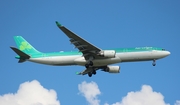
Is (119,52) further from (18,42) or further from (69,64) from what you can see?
(18,42)

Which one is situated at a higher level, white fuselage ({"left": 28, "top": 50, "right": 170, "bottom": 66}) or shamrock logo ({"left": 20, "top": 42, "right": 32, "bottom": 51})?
shamrock logo ({"left": 20, "top": 42, "right": 32, "bottom": 51})

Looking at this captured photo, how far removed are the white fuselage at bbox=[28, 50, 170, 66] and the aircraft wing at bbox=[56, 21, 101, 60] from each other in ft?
4.69

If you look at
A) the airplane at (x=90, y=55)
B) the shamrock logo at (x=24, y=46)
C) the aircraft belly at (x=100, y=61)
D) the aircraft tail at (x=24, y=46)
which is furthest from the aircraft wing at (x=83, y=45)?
the shamrock logo at (x=24, y=46)

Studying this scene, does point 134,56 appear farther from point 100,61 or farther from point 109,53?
point 100,61

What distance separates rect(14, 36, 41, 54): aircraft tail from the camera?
65500 millimetres

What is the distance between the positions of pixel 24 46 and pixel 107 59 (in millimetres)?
17254

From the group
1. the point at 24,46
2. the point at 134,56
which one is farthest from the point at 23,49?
the point at 134,56

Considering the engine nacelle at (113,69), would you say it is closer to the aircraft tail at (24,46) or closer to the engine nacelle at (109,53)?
the engine nacelle at (109,53)

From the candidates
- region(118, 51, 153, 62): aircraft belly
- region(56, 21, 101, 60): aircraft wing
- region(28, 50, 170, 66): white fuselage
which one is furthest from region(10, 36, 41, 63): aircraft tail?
region(118, 51, 153, 62): aircraft belly

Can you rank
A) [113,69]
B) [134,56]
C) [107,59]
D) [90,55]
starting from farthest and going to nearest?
[113,69], [90,55], [107,59], [134,56]

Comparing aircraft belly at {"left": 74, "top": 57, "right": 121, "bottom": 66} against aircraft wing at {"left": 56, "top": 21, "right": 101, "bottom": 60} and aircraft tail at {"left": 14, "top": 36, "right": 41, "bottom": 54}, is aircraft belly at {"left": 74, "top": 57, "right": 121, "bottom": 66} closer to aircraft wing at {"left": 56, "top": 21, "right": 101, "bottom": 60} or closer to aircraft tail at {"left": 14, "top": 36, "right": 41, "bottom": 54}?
aircraft wing at {"left": 56, "top": 21, "right": 101, "bottom": 60}

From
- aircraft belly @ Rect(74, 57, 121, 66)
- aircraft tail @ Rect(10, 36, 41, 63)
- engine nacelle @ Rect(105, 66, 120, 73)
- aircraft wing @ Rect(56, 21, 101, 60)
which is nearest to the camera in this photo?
aircraft wing @ Rect(56, 21, 101, 60)

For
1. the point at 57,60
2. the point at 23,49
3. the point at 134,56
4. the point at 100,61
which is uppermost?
the point at 23,49

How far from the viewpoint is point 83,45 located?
57.4 metres
